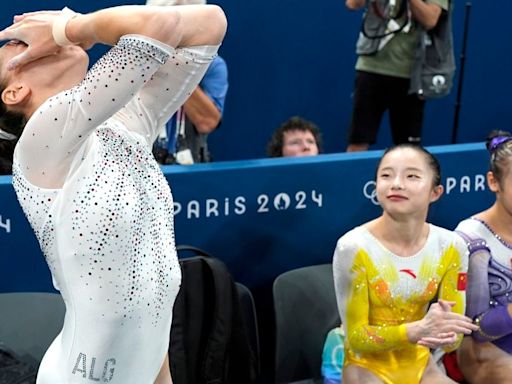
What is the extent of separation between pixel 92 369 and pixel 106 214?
303 millimetres

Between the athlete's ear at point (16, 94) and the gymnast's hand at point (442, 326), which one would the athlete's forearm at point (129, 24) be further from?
the gymnast's hand at point (442, 326)

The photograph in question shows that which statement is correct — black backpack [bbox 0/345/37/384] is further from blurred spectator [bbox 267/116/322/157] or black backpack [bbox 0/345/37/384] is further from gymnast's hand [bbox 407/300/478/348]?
blurred spectator [bbox 267/116/322/157]

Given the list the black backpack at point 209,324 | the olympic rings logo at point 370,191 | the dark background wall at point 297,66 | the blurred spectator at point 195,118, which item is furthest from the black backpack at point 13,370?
the dark background wall at point 297,66

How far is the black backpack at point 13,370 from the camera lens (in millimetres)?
2590

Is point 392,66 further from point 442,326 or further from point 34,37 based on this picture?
point 34,37

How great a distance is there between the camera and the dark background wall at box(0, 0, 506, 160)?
17.9 ft

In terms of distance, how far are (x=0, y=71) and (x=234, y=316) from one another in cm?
141

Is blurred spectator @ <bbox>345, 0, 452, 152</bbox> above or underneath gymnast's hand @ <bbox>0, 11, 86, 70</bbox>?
underneath

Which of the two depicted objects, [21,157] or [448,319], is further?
[448,319]

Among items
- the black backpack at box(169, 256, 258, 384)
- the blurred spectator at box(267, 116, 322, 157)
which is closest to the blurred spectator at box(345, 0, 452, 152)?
the blurred spectator at box(267, 116, 322, 157)

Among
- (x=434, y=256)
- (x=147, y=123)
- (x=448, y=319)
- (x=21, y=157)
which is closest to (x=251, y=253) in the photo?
(x=434, y=256)

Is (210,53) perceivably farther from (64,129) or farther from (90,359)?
(90,359)

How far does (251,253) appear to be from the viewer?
3422 millimetres

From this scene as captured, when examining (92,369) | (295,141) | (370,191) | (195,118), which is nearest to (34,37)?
(92,369)
